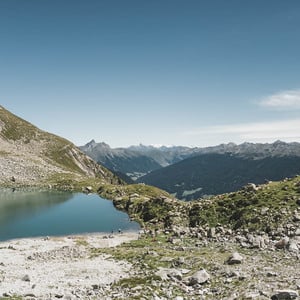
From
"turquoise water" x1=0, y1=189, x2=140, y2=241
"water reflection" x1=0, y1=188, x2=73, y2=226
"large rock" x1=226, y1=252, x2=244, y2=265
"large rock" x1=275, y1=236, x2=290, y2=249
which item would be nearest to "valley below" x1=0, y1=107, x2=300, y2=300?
"large rock" x1=275, y1=236, x2=290, y2=249

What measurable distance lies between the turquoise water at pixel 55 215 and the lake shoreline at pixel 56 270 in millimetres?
16673

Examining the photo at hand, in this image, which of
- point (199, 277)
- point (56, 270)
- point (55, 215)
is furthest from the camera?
point (55, 215)

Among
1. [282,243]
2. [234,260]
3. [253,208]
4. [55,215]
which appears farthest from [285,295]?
[55,215]

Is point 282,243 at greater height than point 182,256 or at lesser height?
greater

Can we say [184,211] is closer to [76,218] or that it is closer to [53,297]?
[76,218]

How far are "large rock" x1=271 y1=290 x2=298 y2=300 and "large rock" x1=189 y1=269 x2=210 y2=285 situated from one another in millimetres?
7439

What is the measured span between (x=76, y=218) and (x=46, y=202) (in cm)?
2531

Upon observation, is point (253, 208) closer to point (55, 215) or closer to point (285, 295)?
point (285, 295)

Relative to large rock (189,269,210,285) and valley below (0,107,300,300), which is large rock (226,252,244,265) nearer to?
valley below (0,107,300,300)

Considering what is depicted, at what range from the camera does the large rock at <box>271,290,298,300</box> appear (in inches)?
1115

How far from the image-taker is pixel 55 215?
96438mm

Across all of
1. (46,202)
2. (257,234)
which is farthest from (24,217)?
(257,234)

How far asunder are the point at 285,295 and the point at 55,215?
7597 centimetres

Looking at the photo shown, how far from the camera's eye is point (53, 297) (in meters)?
32.4
